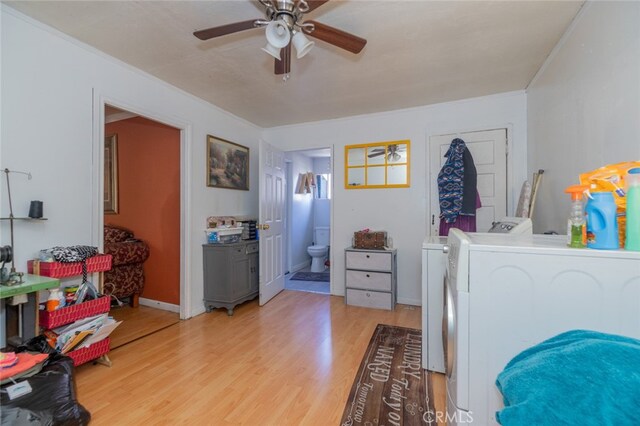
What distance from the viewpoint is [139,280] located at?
3.24 meters

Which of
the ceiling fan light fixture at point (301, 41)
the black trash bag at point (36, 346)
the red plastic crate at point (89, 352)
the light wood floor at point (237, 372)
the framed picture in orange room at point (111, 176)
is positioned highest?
the ceiling fan light fixture at point (301, 41)

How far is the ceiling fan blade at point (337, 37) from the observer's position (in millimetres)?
1497

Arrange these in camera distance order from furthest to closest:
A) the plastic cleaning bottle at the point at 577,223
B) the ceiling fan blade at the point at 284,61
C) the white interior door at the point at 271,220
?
1. the white interior door at the point at 271,220
2. the ceiling fan blade at the point at 284,61
3. the plastic cleaning bottle at the point at 577,223

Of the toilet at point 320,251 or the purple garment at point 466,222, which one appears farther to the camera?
the toilet at point 320,251

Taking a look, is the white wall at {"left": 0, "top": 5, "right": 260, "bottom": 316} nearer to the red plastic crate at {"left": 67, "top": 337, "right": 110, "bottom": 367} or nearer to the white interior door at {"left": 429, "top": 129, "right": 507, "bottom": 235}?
the red plastic crate at {"left": 67, "top": 337, "right": 110, "bottom": 367}

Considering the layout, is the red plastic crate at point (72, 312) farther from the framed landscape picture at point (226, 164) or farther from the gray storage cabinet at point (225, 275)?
the framed landscape picture at point (226, 164)

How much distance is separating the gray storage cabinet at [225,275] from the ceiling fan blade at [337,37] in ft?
7.33

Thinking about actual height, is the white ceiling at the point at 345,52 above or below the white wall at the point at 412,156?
above

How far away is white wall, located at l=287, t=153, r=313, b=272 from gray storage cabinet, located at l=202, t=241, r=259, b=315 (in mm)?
1811

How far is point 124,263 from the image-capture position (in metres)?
3.03

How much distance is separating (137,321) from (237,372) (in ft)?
5.17

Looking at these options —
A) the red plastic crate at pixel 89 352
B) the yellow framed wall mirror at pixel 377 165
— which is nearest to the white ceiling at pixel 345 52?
the yellow framed wall mirror at pixel 377 165

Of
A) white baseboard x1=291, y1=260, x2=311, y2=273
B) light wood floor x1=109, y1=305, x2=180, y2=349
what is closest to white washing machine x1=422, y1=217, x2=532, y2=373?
light wood floor x1=109, y1=305, x2=180, y2=349

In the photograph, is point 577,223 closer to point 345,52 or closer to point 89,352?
point 345,52
